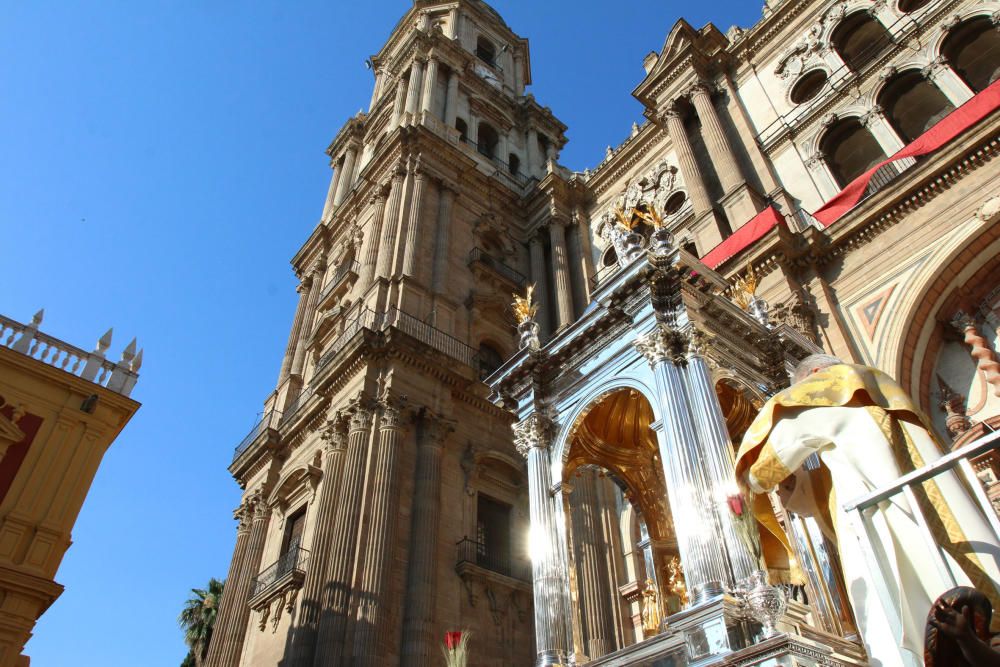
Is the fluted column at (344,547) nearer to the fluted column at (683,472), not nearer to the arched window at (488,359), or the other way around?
the arched window at (488,359)

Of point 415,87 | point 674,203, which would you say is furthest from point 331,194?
point 674,203

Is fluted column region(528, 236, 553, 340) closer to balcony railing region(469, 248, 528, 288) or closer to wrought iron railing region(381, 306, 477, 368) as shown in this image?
balcony railing region(469, 248, 528, 288)

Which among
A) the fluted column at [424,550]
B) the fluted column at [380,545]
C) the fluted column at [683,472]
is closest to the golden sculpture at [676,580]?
the fluted column at [683,472]

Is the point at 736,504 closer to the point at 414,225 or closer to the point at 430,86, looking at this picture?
the point at 414,225

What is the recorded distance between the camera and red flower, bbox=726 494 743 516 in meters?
7.62

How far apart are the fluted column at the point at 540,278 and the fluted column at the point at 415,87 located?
264 inches

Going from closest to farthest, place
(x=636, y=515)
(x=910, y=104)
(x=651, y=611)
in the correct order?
(x=651, y=611) < (x=636, y=515) < (x=910, y=104)

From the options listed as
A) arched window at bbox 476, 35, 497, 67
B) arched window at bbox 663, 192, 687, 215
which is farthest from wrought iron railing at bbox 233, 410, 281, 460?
arched window at bbox 476, 35, 497, 67

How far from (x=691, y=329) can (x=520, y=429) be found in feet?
10.0

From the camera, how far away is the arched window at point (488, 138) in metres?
30.7

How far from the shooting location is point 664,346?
9.44 m

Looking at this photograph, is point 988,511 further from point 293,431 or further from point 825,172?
point 293,431

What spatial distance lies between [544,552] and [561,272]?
1424 cm

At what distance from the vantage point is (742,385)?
32.8ft
